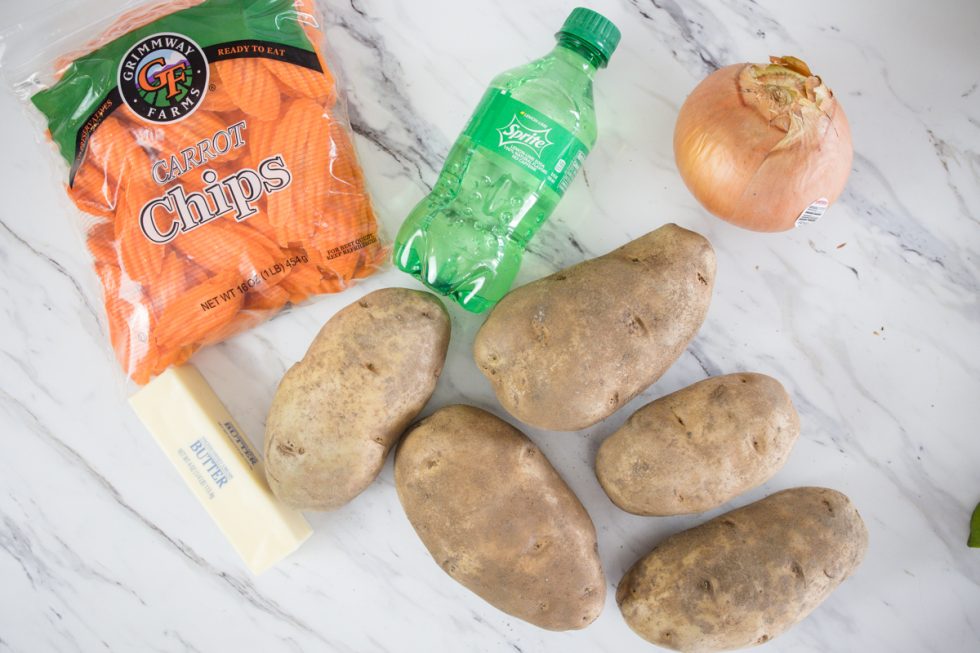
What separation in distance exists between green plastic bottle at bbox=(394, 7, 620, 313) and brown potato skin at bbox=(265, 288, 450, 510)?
0.27 ft

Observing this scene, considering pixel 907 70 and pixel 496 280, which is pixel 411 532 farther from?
pixel 907 70

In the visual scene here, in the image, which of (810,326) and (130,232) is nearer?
(130,232)

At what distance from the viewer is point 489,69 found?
101 cm

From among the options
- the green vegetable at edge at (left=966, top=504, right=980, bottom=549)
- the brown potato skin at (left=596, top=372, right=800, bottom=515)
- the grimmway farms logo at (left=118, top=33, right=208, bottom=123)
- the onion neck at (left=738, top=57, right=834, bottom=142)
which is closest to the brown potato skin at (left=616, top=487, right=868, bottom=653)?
the brown potato skin at (left=596, top=372, right=800, bottom=515)

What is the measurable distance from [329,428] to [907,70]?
1060mm

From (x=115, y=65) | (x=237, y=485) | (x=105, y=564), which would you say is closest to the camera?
(x=115, y=65)

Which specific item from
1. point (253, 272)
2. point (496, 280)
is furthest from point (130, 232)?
point (496, 280)

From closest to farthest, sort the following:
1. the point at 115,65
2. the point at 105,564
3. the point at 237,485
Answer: the point at 115,65, the point at 237,485, the point at 105,564

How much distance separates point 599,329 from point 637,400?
0.76ft

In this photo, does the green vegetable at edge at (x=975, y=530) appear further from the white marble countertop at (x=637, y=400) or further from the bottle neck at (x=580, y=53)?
the bottle neck at (x=580, y=53)

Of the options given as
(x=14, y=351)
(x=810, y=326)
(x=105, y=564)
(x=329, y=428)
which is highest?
(x=810, y=326)

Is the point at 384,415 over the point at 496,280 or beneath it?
beneath

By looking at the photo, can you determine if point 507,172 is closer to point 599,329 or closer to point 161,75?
point 599,329

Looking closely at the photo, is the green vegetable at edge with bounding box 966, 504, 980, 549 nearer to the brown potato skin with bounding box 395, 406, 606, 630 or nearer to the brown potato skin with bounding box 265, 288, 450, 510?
the brown potato skin with bounding box 395, 406, 606, 630
